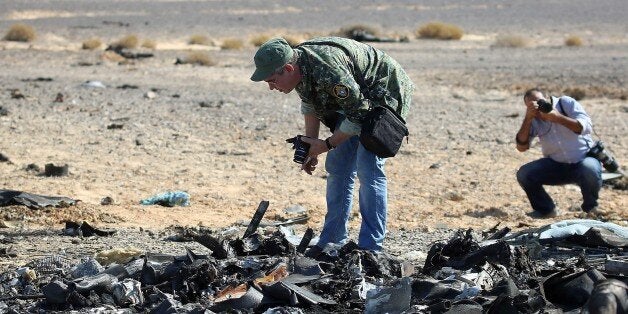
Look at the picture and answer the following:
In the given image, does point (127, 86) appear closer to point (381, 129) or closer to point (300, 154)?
point (300, 154)

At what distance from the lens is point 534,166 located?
402 inches

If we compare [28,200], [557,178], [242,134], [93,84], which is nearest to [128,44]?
[93,84]

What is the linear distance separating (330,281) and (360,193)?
3.24 feet

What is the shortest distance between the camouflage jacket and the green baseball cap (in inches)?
4.9

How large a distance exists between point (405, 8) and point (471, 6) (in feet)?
10.9

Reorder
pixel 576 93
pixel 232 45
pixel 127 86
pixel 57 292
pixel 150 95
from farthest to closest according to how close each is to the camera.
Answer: pixel 232 45
pixel 127 86
pixel 150 95
pixel 576 93
pixel 57 292

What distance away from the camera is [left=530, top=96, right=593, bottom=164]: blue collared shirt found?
9812 millimetres

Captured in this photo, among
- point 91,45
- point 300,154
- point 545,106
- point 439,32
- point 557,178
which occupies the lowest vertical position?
point 91,45

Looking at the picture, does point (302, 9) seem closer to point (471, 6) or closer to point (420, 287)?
point (471, 6)

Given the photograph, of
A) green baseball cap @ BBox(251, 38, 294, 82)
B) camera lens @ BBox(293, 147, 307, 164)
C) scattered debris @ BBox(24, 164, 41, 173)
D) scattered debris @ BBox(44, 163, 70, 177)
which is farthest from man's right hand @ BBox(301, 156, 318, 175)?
scattered debris @ BBox(24, 164, 41, 173)

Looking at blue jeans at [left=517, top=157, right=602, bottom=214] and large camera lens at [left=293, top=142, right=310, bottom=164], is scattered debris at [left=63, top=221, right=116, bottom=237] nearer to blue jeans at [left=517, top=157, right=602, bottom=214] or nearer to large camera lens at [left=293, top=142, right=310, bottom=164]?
large camera lens at [left=293, top=142, right=310, bottom=164]

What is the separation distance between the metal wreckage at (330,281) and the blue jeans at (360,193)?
244 mm

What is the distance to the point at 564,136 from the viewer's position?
9.94m

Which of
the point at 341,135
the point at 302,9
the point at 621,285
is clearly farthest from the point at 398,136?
the point at 302,9
